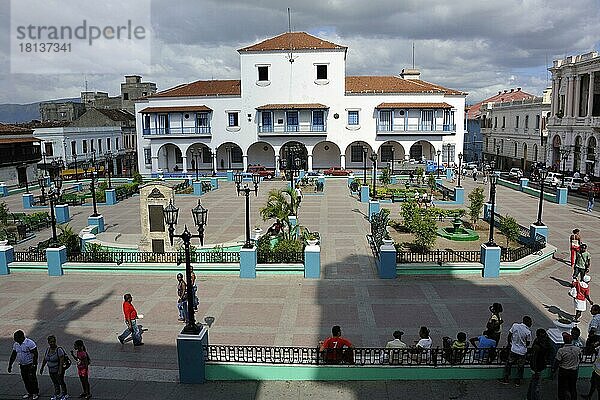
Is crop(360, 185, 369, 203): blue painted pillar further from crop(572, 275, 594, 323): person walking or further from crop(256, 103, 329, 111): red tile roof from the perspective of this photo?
crop(572, 275, 594, 323): person walking

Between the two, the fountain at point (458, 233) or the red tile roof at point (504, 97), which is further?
the red tile roof at point (504, 97)

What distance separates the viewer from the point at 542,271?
15.6 metres

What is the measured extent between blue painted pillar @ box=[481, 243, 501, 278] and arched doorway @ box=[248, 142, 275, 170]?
117 feet

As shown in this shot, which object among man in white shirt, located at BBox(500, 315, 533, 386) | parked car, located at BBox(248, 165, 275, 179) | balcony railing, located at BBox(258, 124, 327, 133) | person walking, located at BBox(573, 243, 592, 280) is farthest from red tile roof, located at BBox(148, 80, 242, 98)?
man in white shirt, located at BBox(500, 315, 533, 386)

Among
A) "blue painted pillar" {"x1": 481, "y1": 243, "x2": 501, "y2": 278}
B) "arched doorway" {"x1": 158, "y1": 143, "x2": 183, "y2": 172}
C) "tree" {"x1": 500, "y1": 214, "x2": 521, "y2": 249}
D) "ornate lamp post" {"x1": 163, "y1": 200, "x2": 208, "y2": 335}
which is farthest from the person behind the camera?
"arched doorway" {"x1": 158, "y1": 143, "x2": 183, "y2": 172}

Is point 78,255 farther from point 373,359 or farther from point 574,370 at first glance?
point 574,370

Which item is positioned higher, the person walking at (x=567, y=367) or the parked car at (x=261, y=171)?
the parked car at (x=261, y=171)

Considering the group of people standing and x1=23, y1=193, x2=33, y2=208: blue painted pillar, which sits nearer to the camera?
the group of people standing

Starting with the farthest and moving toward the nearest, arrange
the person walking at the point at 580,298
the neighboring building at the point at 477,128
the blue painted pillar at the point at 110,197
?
the neighboring building at the point at 477,128 → the blue painted pillar at the point at 110,197 → the person walking at the point at 580,298

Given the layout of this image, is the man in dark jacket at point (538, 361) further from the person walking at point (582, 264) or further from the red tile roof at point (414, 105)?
the red tile roof at point (414, 105)

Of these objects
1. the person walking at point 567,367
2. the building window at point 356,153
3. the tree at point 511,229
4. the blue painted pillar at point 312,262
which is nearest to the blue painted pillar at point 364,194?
the tree at point 511,229

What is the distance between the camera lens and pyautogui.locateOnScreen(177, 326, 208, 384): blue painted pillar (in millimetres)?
9141

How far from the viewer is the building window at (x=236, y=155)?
4966cm

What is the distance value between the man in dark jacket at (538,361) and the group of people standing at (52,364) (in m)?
7.55
